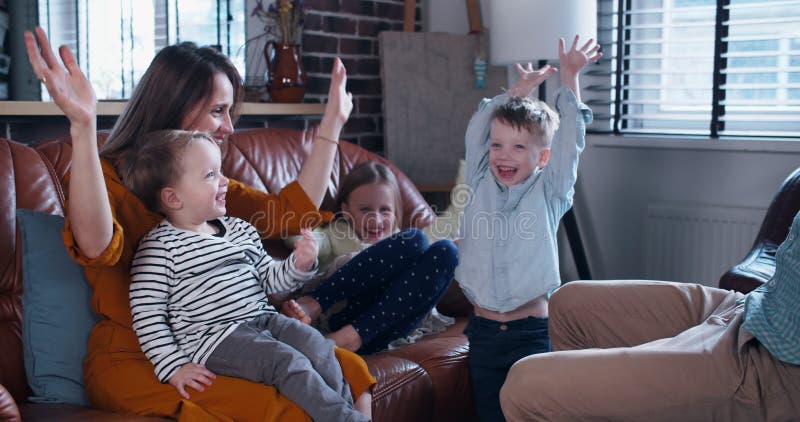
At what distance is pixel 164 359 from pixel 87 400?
0.25m

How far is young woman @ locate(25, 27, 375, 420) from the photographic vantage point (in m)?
1.56

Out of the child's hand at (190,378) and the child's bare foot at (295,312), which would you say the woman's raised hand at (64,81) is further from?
the child's bare foot at (295,312)

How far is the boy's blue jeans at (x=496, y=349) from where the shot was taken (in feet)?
6.62

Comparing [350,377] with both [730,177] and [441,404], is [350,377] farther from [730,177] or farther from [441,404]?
[730,177]

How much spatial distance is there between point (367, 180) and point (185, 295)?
0.95m

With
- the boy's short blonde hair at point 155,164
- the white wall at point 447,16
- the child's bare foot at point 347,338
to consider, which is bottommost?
the child's bare foot at point 347,338

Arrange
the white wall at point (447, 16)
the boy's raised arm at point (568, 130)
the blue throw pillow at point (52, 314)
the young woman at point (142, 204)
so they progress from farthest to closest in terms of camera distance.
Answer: the white wall at point (447, 16) → the boy's raised arm at point (568, 130) → the blue throw pillow at point (52, 314) → the young woman at point (142, 204)

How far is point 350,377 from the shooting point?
72.6 inches

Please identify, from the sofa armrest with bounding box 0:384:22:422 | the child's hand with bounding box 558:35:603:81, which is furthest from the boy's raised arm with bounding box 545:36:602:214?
the sofa armrest with bounding box 0:384:22:422

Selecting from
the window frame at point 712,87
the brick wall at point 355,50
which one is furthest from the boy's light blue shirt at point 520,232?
the brick wall at point 355,50

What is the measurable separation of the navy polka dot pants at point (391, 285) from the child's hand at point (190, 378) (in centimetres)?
59

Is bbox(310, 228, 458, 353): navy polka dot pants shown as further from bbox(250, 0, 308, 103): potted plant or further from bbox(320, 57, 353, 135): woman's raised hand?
bbox(250, 0, 308, 103): potted plant

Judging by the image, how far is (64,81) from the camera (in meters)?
1.48

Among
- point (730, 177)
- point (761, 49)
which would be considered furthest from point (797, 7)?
point (730, 177)
